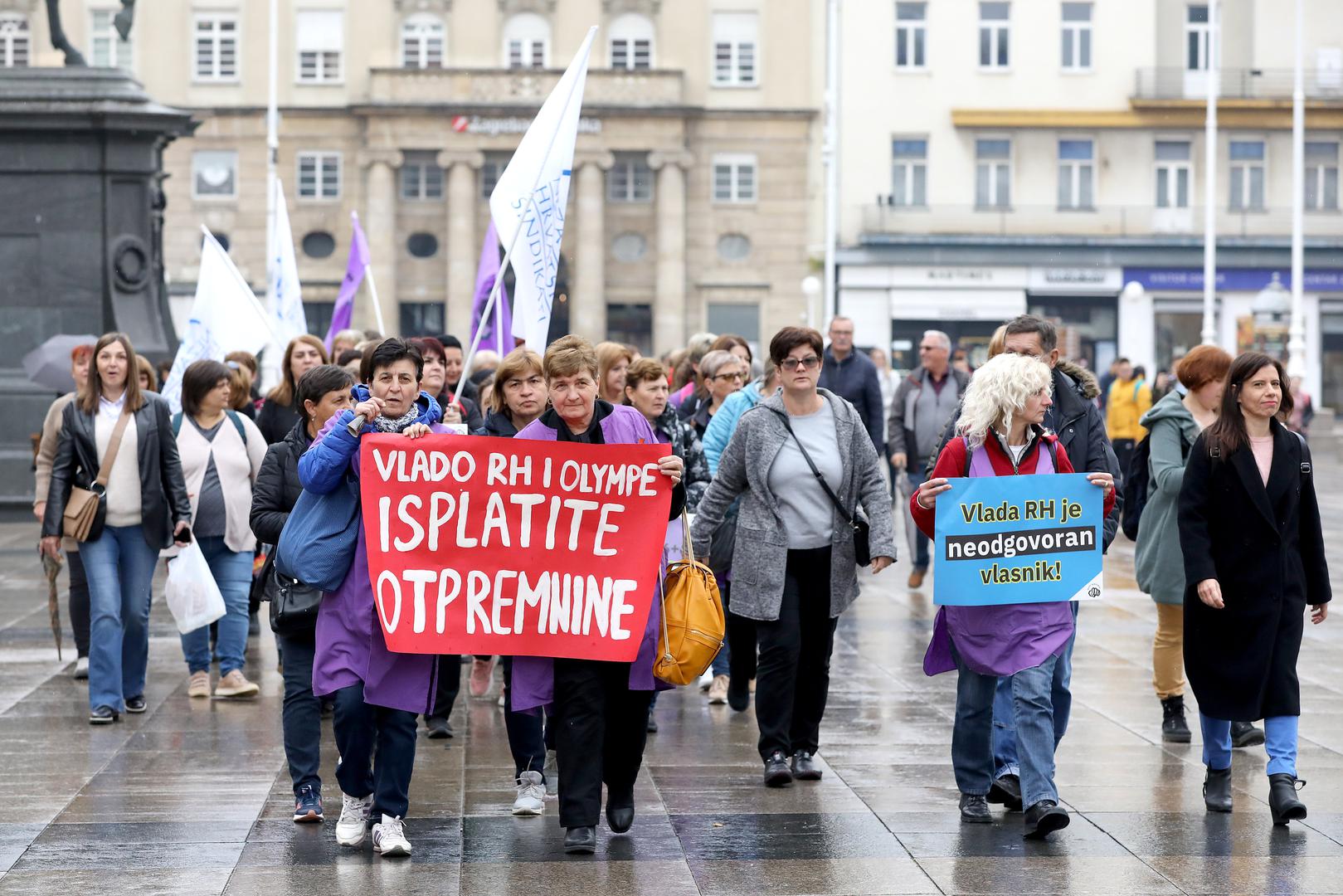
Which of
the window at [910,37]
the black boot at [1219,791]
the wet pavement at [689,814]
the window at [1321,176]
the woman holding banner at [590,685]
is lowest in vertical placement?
the wet pavement at [689,814]

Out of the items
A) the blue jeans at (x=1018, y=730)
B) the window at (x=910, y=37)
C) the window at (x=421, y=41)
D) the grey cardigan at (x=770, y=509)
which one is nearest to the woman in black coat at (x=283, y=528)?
the grey cardigan at (x=770, y=509)

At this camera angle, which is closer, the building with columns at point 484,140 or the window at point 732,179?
the building with columns at point 484,140

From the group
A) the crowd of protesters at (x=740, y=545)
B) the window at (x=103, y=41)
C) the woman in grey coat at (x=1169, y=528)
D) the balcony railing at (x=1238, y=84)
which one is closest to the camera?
the crowd of protesters at (x=740, y=545)

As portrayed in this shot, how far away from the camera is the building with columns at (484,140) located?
5694 centimetres

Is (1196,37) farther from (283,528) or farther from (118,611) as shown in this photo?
(283,528)

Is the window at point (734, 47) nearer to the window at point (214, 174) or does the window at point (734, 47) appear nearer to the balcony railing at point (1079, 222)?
the balcony railing at point (1079, 222)

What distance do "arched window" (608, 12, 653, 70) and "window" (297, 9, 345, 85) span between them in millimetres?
7828

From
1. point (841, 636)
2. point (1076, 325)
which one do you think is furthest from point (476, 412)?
point (1076, 325)

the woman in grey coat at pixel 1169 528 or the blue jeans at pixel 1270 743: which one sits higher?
the woman in grey coat at pixel 1169 528

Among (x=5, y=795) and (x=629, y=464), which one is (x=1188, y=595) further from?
(x=5, y=795)

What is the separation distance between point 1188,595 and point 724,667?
330 centimetres

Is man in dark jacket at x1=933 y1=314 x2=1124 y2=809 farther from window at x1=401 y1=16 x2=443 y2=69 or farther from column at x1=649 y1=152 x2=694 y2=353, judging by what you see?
window at x1=401 y1=16 x2=443 y2=69

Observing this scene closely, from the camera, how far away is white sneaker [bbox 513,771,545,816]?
7508 millimetres

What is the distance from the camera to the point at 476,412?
11.1 m
